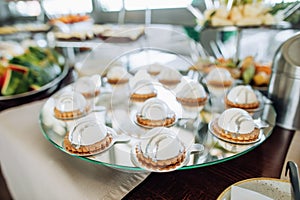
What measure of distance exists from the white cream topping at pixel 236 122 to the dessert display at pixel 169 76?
0.68 ft

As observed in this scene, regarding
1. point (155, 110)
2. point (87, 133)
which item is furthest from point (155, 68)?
point (87, 133)

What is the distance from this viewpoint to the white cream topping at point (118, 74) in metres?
0.72

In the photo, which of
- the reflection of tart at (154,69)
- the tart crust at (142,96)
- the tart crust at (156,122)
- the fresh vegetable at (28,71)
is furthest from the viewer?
the fresh vegetable at (28,71)

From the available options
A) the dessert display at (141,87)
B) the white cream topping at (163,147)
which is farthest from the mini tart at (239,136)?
the dessert display at (141,87)

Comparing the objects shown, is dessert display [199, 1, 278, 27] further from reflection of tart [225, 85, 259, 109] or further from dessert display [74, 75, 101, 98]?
dessert display [74, 75, 101, 98]

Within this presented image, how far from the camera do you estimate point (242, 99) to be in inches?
21.9

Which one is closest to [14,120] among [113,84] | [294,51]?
[113,84]

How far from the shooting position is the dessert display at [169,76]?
2.15 ft

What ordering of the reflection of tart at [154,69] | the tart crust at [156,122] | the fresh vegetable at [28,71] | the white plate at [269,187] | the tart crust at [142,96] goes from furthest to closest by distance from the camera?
the fresh vegetable at [28,71], the reflection of tart at [154,69], the tart crust at [142,96], the tart crust at [156,122], the white plate at [269,187]

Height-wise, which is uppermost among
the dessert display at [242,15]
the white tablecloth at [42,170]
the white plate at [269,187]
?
the dessert display at [242,15]

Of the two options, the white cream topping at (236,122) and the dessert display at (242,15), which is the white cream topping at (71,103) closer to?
the white cream topping at (236,122)

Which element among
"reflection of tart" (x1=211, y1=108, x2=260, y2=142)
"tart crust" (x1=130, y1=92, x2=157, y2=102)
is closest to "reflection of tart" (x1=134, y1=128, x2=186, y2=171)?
"reflection of tart" (x1=211, y1=108, x2=260, y2=142)

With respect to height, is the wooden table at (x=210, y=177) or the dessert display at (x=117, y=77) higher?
the dessert display at (x=117, y=77)

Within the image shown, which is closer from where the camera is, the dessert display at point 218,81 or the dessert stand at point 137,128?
the dessert stand at point 137,128
